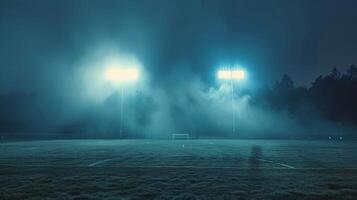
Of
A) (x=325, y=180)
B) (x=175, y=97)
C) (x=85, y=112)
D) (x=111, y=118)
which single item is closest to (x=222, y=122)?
(x=175, y=97)

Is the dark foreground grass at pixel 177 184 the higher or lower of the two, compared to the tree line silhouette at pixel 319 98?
lower

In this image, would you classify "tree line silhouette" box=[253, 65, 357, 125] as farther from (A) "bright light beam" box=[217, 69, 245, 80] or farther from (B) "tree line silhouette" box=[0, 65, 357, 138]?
(A) "bright light beam" box=[217, 69, 245, 80]

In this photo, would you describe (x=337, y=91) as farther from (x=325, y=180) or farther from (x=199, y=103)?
(x=325, y=180)

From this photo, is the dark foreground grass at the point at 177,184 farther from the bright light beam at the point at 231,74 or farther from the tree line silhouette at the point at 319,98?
the tree line silhouette at the point at 319,98

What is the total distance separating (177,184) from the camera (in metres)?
9.62

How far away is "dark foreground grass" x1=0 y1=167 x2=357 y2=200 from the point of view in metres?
8.26

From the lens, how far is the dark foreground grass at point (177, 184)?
8.26 metres

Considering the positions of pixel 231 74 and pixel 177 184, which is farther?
pixel 231 74

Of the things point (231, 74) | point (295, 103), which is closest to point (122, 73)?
point (231, 74)

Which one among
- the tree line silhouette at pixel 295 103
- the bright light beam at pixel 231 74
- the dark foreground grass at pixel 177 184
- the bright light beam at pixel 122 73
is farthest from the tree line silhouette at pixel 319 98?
the dark foreground grass at pixel 177 184

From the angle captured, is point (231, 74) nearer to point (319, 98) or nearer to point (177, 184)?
point (319, 98)

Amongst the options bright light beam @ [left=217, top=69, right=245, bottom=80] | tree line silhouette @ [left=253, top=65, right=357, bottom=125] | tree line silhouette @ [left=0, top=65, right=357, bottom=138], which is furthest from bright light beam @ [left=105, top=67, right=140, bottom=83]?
tree line silhouette @ [left=253, top=65, right=357, bottom=125]

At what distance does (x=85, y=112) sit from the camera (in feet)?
273

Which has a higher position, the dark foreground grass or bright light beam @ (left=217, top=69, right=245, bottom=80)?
bright light beam @ (left=217, top=69, right=245, bottom=80)
